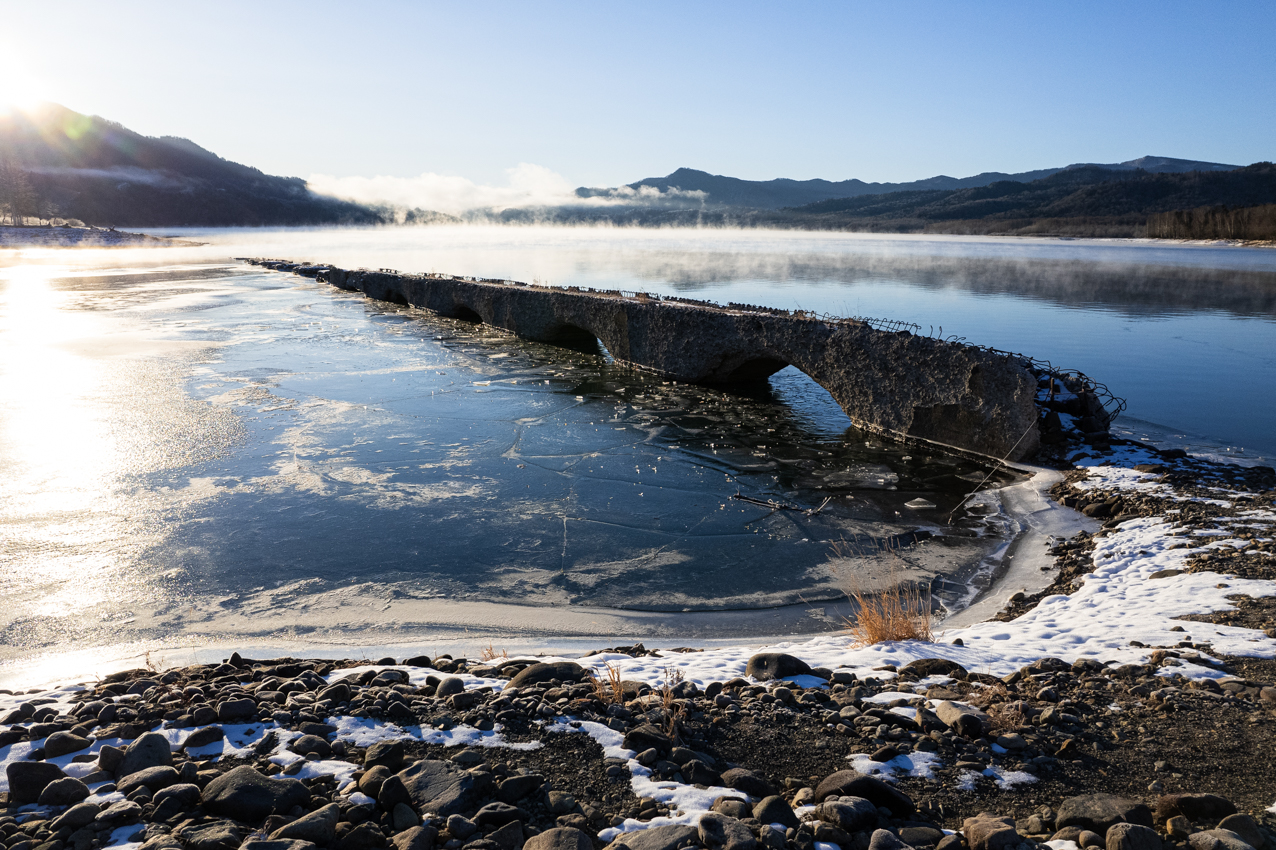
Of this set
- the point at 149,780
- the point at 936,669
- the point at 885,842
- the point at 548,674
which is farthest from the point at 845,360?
the point at 149,780

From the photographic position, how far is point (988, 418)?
13188 millimetres

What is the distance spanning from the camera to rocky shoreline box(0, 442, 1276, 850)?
11.2 ft

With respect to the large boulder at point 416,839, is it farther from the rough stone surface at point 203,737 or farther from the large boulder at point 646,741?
the rough stone surface at point 203,737

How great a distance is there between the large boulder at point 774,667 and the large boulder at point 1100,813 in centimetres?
213

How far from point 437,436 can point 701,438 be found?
5.30 meters

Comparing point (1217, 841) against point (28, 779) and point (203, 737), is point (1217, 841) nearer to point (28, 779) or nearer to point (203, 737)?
point (203, 737)

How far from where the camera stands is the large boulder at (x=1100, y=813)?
3.40m

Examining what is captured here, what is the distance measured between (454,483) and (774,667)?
7.31 metres

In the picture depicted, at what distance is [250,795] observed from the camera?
357 cm

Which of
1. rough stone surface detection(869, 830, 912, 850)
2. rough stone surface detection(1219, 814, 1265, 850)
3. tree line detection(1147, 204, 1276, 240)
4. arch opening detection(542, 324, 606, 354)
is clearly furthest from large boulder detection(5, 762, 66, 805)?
tree line detection(1147, 204, 1276, 240)

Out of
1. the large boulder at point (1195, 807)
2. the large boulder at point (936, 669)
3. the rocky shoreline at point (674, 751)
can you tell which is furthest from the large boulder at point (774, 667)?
the large boulder at point (1195, 807)

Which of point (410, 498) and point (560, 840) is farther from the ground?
point (560, 840)

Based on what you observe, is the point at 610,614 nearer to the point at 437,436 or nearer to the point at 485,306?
the point at 437,436

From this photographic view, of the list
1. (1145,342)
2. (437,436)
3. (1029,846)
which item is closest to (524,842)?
(1029,846)
